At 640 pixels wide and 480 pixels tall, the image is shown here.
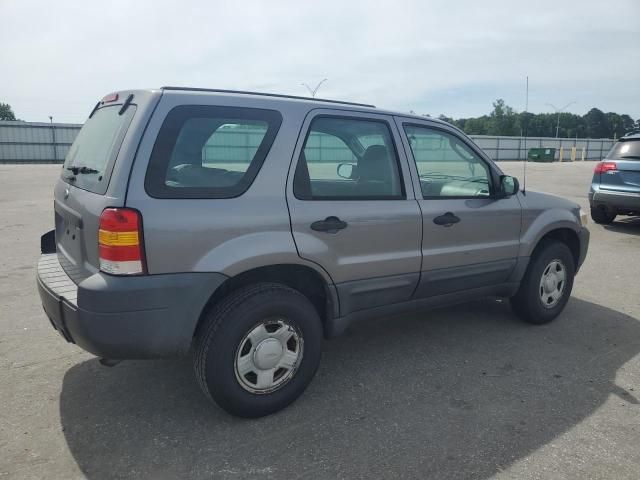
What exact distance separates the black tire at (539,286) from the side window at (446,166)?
87 centimetres

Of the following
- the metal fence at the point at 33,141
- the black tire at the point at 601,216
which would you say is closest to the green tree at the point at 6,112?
the metal fence at the point at 33,141

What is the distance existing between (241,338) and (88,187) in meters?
1.19

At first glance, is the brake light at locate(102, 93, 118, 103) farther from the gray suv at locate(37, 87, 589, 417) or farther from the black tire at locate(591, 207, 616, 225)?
the black tire at locate(591, 207, 616, 225)

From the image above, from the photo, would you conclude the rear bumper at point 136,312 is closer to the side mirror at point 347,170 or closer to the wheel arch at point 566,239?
the side mirror at point 347,170

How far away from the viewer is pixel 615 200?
902 centimetres

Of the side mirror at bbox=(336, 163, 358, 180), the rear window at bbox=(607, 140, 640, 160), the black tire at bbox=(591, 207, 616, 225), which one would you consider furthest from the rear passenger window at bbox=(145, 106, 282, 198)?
the black tire at bbox=(591, 207, 616, 225)

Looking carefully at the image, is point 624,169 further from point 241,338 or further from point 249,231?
point 241,338

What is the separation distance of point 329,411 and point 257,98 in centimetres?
190

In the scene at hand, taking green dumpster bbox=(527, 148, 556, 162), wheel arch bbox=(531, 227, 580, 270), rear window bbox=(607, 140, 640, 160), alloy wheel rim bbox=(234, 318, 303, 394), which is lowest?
alloy wheel rim bbox=(234, 318, 303, 394)

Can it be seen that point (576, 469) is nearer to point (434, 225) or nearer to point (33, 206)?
point (434, 225)

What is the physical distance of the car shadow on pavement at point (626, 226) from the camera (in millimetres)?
9414

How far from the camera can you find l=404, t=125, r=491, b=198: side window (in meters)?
3.66

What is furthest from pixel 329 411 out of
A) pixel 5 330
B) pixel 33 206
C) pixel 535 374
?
pixel 33 206

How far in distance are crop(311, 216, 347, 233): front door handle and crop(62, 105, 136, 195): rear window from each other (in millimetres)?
1159
